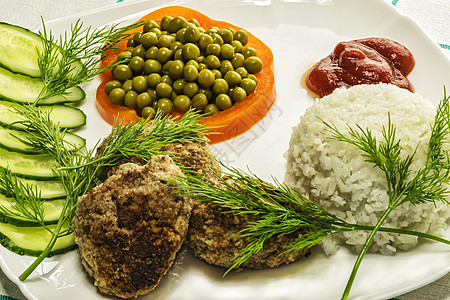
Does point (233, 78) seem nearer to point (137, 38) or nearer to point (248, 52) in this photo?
point (248, 52)

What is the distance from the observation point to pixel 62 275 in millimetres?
3469

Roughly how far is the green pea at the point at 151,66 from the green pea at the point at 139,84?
0.34 ft

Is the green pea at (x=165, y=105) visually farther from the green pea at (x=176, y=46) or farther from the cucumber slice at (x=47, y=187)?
the cucumber slice at (x=47, y=187)

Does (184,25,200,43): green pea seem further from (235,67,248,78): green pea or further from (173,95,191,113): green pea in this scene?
(173,95,191,113): green pea

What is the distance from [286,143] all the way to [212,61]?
44.3 inches

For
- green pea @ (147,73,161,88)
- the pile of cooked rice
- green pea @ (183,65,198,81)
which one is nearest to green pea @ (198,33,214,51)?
green pea @ (183,65,198,81)

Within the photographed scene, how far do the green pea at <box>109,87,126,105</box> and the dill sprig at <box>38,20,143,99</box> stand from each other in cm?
32

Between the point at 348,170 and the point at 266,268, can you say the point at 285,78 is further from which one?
the point at 266,268

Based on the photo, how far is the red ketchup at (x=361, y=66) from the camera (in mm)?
4977

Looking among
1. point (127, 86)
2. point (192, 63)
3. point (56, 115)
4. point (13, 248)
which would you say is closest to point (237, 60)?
point (192, 63)

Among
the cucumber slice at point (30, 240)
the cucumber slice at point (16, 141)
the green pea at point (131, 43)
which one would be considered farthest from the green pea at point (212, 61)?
the cucumber slice at point (30, 240)

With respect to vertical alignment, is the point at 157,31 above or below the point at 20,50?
below

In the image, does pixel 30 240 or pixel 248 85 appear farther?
pixel 248 85

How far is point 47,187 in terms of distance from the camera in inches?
153
